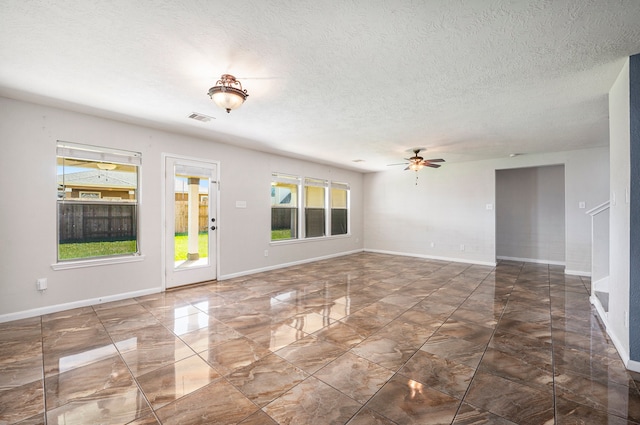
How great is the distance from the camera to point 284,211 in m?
6.70

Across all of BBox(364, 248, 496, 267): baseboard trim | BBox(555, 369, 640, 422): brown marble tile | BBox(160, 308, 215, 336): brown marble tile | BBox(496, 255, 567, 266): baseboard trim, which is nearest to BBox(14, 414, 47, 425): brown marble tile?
BBox(160, 308, 215, 336): brown marble tile

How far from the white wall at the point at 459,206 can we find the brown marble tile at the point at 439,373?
5382mm

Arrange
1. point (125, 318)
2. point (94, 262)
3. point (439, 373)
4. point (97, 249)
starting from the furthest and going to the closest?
point (97, 249)
point (94, 262)
point (125, 318)
point (439, 373)

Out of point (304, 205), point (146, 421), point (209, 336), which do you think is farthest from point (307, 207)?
point (146, 421)

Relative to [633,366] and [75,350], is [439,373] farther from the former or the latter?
[75,350]

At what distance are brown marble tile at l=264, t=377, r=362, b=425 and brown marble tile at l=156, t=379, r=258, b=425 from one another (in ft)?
0.59

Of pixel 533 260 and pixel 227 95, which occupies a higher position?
pixel 227 95

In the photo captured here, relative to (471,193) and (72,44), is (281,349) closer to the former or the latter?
(72,44)

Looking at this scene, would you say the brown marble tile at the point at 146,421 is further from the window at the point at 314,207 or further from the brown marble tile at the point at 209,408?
the window at the point at 314,207

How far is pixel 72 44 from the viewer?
2193 millimetres

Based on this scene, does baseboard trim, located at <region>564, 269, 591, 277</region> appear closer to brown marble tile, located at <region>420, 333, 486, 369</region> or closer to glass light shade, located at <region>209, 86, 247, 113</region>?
brown marble tile, located at <region>420, 333, 486, 369</region>

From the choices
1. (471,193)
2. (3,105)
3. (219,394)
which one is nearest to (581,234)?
(471,193)

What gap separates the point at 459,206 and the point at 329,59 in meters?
6.14

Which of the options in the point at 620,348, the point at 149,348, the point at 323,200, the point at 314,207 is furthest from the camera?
the point at 323,200
